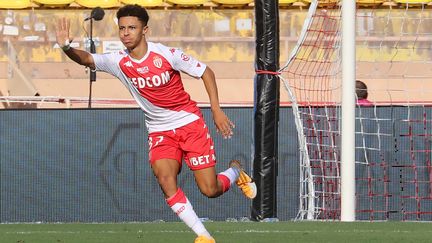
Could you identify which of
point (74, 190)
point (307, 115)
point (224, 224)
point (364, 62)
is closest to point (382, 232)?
point (224, 224)

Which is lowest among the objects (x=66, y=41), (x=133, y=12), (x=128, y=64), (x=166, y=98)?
(x=166, y=98)

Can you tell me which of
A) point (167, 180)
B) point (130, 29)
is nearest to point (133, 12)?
point (130, 29)

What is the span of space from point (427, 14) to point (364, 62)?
4.86 ft

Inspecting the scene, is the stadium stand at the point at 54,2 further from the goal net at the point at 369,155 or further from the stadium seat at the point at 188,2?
the goal net at the point at 369,155

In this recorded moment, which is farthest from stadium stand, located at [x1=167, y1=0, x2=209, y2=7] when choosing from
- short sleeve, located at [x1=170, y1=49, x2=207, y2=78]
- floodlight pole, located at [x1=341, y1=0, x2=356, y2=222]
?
short sleeve, located at [x1=170, y1=49, x2=207, y2=78]

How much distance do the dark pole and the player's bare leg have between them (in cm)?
454

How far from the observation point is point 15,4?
21.6 metres

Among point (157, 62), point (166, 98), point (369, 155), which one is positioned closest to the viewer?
point (157, 62)

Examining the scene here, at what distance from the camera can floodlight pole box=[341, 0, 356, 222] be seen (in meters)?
12.1

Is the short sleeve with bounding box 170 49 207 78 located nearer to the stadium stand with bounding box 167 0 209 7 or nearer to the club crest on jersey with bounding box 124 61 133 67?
the club crest on jersey with bounding box 124 61 133 67

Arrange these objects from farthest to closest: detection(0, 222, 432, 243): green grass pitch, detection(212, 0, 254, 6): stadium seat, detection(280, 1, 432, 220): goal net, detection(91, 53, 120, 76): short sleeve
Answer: detection(212, 0, 254, 6): stadium seat
detection(280, 1, 432, 220): goal net
detection(0, 222, 432, 243): green grass pitch
detection(91, 53, 120, 76): short sleeve

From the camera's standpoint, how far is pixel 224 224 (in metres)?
11.5

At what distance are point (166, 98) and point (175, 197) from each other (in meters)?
0.78

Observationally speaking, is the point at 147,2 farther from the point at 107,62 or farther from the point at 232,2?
the point at 107,62
